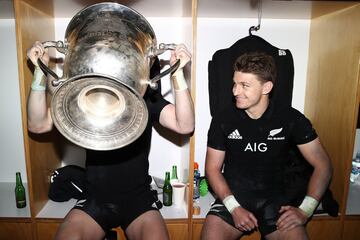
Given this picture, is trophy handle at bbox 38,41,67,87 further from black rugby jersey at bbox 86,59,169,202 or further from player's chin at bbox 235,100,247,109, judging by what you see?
player's chin at bbox 235,100,247,109

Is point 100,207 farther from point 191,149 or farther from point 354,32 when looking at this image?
point 354,32

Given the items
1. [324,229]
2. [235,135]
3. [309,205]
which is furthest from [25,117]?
[324,229]

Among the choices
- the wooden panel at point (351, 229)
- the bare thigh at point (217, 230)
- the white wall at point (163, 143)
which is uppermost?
the white wall at point (163, 143)

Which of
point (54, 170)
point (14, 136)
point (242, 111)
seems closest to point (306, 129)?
point (242, 111)

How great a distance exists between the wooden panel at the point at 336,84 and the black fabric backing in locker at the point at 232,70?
24cm

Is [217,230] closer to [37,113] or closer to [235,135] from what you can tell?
[235,135]

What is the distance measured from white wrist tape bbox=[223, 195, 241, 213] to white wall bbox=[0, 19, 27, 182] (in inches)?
59.4

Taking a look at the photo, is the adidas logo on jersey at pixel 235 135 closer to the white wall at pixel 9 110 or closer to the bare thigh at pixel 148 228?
the bare thigh at pixel 148 228

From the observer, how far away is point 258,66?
4.99 ft

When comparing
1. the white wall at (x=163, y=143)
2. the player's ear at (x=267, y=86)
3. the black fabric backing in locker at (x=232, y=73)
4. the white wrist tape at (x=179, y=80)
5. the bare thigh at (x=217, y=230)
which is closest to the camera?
the white wrist tape at (x=179, y=80)

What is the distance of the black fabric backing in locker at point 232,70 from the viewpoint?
181 centimetres

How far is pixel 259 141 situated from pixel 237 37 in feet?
2.72

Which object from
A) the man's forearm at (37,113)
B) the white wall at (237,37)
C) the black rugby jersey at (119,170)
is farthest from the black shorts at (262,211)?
the man's forearm at (37,113)

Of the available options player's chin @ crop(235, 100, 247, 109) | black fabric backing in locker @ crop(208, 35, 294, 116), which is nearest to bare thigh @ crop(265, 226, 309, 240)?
player's chin @ crop(235, 100, 247, 109)
